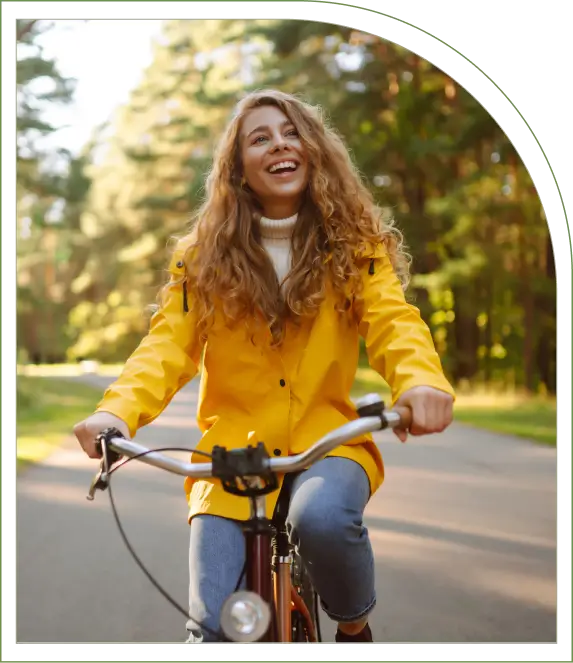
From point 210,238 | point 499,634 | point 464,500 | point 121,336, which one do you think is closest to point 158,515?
point 464,500

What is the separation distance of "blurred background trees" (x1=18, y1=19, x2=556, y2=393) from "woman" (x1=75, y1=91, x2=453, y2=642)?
5.33 feet

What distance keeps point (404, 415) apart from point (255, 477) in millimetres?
349

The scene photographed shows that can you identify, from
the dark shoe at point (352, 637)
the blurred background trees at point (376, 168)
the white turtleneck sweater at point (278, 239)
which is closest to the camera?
the dark shoe at point (352, 637)

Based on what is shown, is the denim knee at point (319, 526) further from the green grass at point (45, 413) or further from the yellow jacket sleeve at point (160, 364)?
the green grass at point (45, 413)

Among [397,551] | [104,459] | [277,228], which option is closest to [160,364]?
[104,459]

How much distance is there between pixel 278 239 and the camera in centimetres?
263

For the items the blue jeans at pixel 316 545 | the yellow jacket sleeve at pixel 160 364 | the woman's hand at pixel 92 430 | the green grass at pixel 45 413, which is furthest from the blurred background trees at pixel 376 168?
the blue jeans at pixel 316 545

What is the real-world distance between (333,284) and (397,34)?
85 cm

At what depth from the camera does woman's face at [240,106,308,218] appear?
2.55 meters

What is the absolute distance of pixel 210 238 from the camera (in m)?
2.63

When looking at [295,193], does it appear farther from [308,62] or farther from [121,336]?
[121,336]

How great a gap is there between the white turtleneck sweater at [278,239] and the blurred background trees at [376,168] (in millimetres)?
1669

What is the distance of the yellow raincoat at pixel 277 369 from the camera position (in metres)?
2.31

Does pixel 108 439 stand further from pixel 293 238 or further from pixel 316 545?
pixel 293 238
